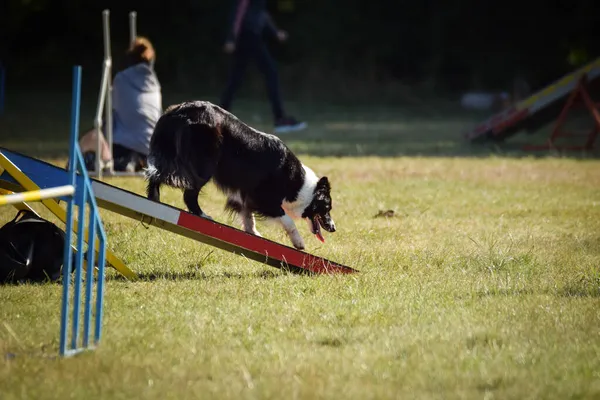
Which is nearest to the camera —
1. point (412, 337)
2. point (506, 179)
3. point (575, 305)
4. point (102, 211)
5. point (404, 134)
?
point (412, 337)

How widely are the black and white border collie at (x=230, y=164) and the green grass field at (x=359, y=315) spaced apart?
424mm

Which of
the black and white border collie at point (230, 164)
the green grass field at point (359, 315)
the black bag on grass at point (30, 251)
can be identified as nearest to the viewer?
the green grass field at point (359, 315)

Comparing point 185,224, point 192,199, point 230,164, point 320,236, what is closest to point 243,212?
point 192,199

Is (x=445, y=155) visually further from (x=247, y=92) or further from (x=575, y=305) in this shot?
(x=247, y=92)

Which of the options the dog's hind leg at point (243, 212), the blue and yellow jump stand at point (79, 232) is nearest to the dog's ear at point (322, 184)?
the dog's hind leg at point (243, 212)

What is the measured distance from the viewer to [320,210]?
6.98 m

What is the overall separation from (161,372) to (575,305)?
92.7 inches

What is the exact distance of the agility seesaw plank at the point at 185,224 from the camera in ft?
17.5

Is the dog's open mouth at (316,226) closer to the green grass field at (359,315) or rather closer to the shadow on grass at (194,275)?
the green grass field at (359,315)

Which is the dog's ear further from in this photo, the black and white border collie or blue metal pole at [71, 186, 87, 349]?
blue metal pole at [71, 186, 87, 349]

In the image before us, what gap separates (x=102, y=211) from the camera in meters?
8.34

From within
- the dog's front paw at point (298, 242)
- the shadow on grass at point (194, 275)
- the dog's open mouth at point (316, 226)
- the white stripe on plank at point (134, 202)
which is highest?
the white stripe on plank at point (134, 202)

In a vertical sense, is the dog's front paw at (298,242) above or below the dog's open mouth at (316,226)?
below

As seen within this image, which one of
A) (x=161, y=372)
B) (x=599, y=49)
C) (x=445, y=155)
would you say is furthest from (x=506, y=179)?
(x=599, y=49)
